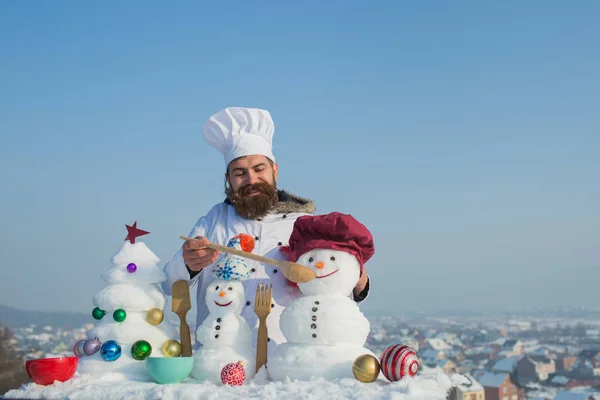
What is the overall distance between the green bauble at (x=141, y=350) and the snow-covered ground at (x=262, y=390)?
0.64 feet

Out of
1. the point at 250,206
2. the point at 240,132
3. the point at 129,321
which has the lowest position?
the point at 129,321

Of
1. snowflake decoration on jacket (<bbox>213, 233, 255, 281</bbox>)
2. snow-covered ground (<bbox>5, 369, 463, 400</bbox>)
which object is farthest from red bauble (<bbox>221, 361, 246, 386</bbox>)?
snowflake decoration on jacket (<bbox>213, 233, 255, 281</bbox>)

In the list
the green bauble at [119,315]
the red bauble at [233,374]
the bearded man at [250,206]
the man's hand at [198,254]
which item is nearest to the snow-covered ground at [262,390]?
the red bauble at [233,374]

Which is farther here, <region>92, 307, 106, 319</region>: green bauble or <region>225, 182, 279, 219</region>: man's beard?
<region>225, 182, 279, 219</region>: man's beard

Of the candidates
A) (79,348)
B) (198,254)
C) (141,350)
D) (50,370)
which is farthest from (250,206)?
(50,370)

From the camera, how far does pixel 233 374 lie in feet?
8.43

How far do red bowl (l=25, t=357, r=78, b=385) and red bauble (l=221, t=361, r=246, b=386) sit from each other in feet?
2.20

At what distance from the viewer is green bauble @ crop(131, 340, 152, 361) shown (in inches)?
113

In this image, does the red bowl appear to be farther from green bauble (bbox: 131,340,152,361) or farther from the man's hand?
the man's hand

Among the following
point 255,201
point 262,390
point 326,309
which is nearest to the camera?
point 262,390

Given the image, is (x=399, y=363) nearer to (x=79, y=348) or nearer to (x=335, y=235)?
(x=335, y=235)

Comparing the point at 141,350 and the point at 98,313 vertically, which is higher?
the point at 98,313

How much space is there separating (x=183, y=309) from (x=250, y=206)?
2.35 ft

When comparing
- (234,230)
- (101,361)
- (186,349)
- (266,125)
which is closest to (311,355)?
(186,349)
